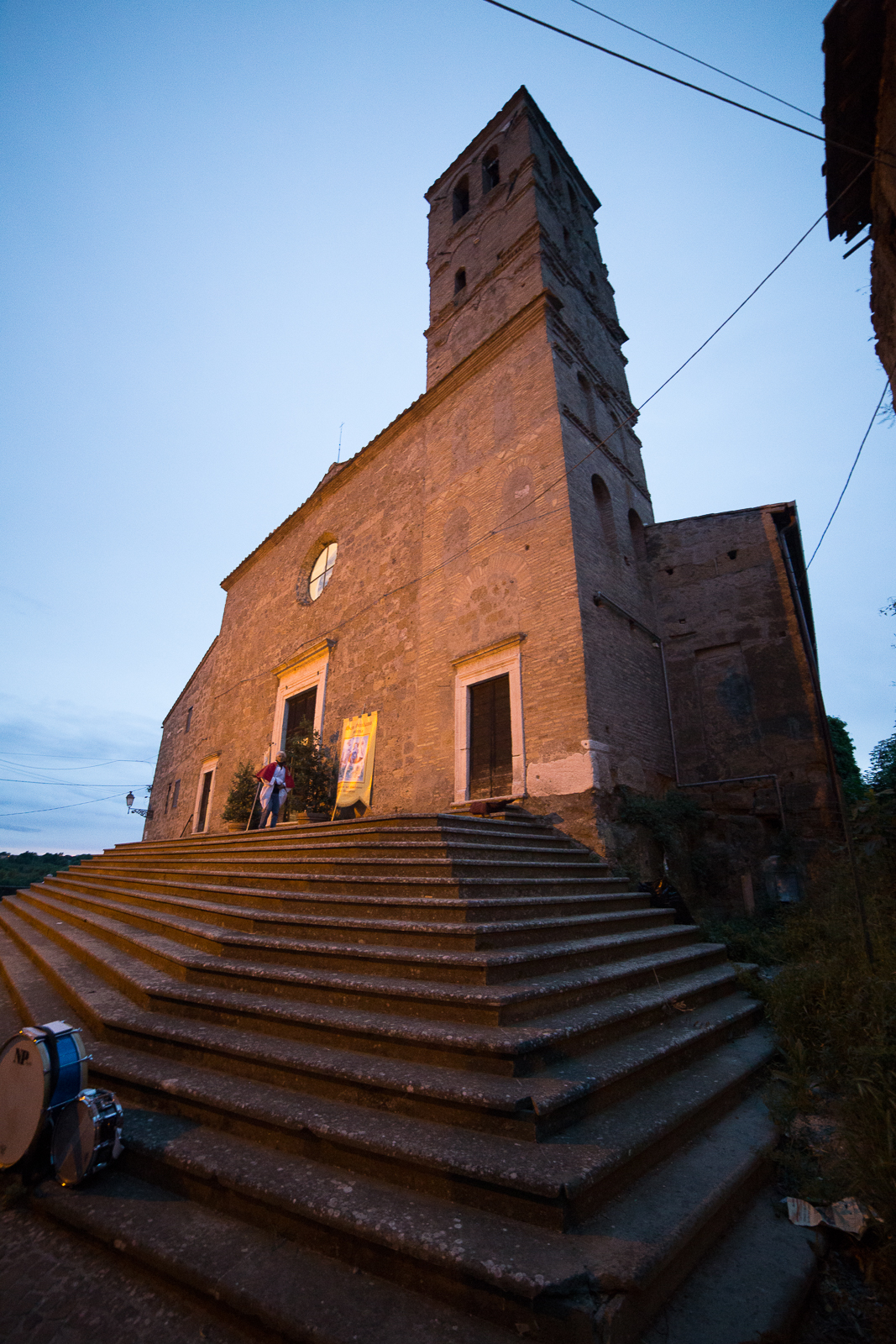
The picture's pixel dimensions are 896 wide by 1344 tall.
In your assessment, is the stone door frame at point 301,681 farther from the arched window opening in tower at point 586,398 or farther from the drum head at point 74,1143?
the drum head at point 74,1143

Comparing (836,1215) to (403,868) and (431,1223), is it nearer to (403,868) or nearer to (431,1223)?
(431,1223)

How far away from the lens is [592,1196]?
1.93 meters

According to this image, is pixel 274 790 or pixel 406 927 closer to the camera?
pixel 406 927

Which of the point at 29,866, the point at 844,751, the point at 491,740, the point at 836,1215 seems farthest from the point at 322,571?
the point at 29,866

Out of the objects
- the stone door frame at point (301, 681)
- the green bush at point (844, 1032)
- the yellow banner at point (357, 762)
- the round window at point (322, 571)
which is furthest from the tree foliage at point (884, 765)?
the round window at point (322, 571)

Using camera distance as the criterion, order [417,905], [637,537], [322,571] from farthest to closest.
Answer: [322,571] < [637,537] < [417,905]

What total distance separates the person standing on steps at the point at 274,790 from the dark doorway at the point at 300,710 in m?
2.67

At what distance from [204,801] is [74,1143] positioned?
15.0 meters

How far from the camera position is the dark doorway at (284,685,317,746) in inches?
493

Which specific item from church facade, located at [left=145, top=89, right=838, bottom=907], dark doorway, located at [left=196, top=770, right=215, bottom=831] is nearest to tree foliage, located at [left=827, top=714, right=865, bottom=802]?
church facade, located at [left=145, top=89, right=838, bottom=907]

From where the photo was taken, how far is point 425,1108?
90.7 inches

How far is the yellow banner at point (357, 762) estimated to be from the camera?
10.1m

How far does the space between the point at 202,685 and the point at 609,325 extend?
1625 centimetres

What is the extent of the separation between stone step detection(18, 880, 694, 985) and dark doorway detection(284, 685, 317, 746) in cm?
764
